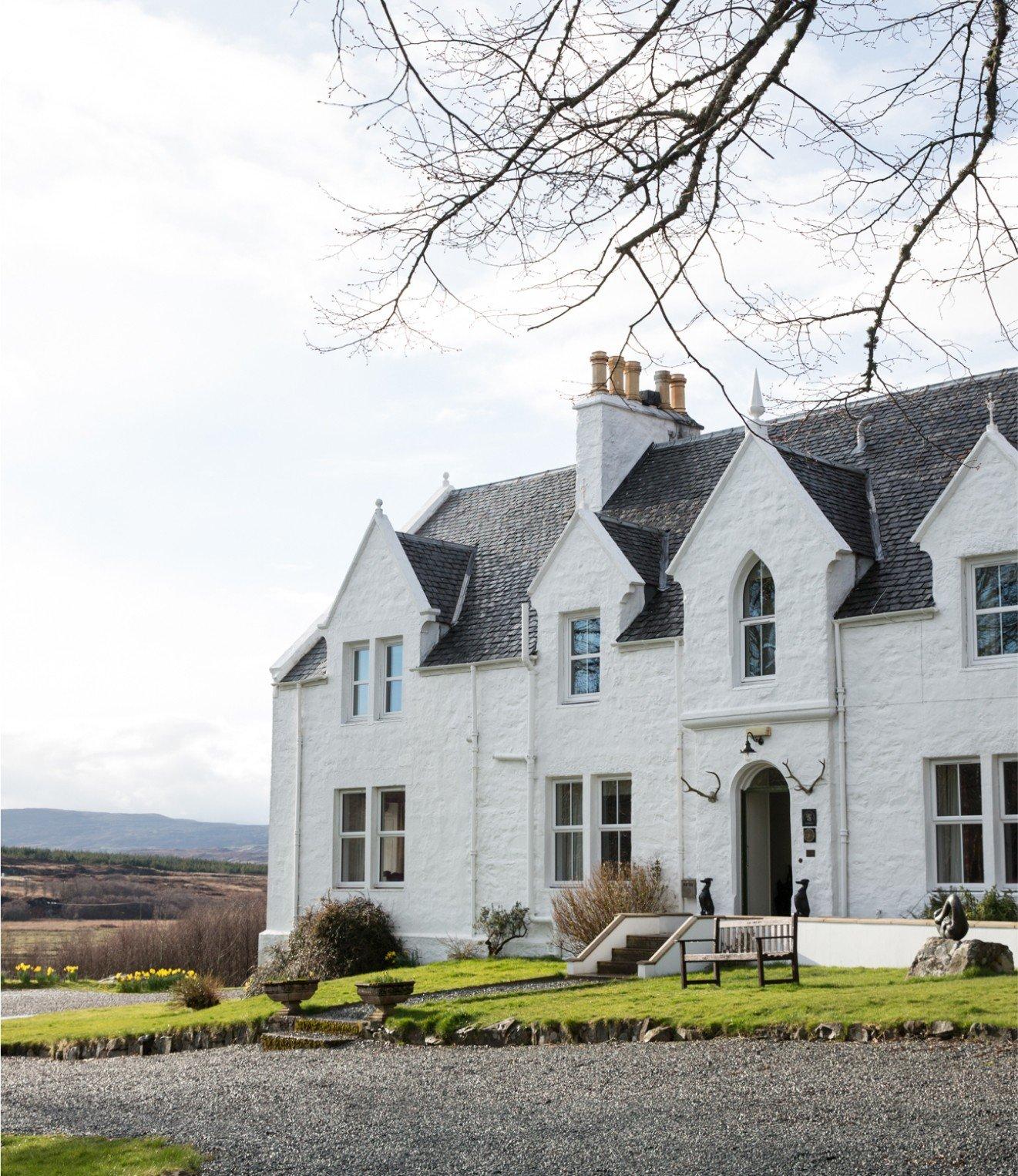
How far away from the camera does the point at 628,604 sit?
26594 mm

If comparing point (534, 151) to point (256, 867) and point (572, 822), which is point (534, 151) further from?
point (256, 867)

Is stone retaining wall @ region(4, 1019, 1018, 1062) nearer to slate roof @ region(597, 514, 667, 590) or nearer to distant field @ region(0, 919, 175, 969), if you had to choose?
slate roof @ region(597, 514, 667, 590)

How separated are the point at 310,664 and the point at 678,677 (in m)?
10.4

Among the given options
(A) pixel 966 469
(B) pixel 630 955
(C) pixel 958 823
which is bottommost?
(B) pixel 630 955

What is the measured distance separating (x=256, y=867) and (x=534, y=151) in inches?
4750

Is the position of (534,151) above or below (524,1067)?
above

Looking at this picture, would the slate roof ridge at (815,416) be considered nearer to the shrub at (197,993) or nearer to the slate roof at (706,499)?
the slate roof at (706,499)

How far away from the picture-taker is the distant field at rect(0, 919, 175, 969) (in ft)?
151

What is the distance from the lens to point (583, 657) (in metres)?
27.3

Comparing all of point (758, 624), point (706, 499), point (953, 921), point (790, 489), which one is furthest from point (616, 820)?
point (953, 921)

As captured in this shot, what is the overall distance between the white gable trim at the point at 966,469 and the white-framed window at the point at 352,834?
43.3 feet

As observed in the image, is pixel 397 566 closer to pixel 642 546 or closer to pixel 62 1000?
pixel 642 546

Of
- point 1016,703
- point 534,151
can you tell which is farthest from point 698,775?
point 534,151

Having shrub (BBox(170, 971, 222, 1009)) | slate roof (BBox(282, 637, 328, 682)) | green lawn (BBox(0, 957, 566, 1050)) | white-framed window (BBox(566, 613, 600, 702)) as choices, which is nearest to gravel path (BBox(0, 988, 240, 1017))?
green lawn (BBox(0, 957, 566, 1050))
